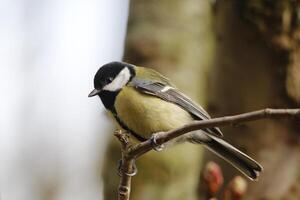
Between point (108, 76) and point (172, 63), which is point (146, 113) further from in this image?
point (108, 76)

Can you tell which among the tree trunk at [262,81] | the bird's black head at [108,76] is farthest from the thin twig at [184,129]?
the tree trunk at [262,81]

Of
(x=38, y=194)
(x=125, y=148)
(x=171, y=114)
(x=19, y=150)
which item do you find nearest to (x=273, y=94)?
(x=171, y=114)

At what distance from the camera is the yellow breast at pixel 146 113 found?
0.93 metres

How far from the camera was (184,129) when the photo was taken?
527 mm

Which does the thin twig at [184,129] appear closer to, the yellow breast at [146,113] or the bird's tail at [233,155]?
the bird's tail at [233,155]

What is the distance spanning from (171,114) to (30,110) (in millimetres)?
691

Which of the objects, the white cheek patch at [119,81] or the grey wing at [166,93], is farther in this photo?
the grey wing at [166,93]

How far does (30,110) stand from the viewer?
1562 mm

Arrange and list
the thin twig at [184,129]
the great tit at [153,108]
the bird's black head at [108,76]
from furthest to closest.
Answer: the great tit at [153,108] < the bird's black head at [108,76] < the thin twig at [184,129]

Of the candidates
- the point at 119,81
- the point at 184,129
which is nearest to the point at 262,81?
the point at 119,81

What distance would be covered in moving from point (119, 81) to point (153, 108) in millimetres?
115

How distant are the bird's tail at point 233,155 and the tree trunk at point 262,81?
0.14 ft

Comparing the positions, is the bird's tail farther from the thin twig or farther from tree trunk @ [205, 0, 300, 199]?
the thin twig

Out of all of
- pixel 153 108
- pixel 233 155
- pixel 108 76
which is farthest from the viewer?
pixel 153 108
